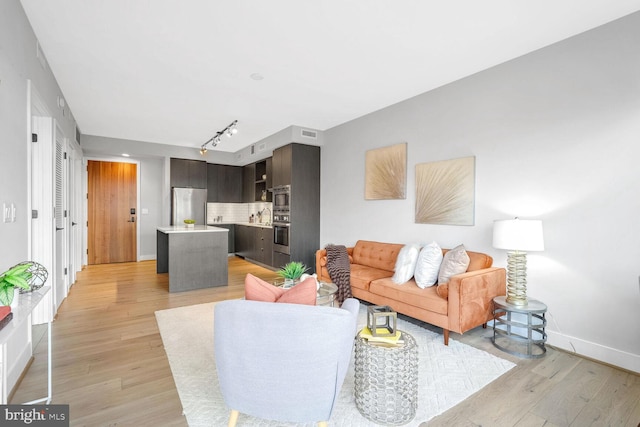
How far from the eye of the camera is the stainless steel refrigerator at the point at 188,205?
283 inches

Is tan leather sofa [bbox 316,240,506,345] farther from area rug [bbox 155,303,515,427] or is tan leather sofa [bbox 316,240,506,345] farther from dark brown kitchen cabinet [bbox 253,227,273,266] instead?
dark brown kitchen cabinet [bbox 253,227,273,266]

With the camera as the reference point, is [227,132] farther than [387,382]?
Yes

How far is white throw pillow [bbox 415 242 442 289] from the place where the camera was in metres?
3.27

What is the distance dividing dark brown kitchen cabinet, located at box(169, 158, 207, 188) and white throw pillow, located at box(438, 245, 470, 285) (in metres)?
6.07

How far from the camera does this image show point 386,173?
177 inches

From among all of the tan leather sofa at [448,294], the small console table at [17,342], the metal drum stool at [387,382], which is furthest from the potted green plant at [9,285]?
the tan leather sofa at [448,294]

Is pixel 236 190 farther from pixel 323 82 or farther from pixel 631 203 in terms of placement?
pixel 631 203

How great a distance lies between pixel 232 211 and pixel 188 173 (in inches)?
59.8

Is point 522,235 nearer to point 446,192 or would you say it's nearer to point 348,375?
point 446,192

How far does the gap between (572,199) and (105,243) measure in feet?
27.5

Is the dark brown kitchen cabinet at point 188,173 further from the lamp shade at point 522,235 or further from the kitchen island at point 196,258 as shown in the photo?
the lamp shade at point 522,235

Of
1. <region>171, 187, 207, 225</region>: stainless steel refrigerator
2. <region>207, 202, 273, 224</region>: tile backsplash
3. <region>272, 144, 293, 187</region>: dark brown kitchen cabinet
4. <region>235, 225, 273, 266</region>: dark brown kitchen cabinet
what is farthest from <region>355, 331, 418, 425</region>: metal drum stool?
<region>171, 187, 207, 225</region>: stainless steel refrigerator

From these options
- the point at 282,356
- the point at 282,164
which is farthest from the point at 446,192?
the point at 282,164

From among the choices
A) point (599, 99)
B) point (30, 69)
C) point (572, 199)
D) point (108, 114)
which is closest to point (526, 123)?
point (599, 99)
